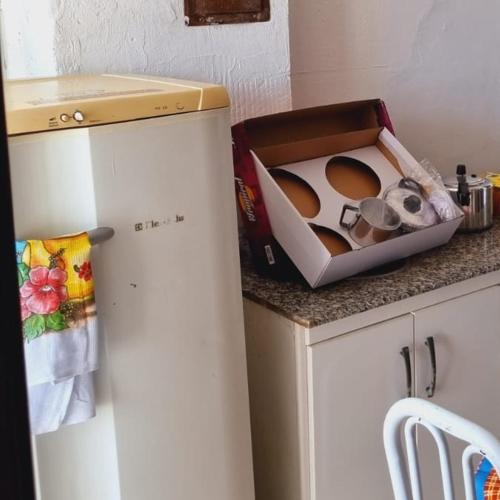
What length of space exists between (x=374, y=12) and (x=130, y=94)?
1.24 m

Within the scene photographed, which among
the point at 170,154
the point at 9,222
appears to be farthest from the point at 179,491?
the point at 9,222

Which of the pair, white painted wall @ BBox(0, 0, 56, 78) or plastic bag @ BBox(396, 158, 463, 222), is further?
plastic bag @ BBox(396, 158, 463, 222)

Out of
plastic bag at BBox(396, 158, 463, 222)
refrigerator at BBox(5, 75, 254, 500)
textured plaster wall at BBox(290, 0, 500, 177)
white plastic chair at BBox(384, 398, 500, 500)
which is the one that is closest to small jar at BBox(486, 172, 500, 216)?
textured plaster wall at BBox(290, 0, 500, 177)

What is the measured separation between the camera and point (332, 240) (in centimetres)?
179

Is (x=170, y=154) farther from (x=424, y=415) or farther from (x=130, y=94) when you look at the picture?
(x=424, y=415)

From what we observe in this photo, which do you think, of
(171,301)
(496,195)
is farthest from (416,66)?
(171,301)

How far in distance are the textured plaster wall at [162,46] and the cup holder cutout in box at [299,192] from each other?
0.24m

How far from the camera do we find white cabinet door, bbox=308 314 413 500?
1652 millimetres

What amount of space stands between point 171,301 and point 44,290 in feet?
0.83

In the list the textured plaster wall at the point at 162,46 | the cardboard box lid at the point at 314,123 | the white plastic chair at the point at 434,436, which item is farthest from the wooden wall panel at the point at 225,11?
the white plastic chair at the point at 434,436

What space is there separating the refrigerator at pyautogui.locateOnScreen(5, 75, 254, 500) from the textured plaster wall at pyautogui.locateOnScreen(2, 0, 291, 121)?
0.63 feet

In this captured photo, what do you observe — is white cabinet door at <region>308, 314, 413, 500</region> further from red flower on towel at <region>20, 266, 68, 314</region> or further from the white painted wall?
the white painted wall

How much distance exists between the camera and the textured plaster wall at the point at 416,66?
7.41 feet

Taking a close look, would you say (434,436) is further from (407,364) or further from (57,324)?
(407,364)
